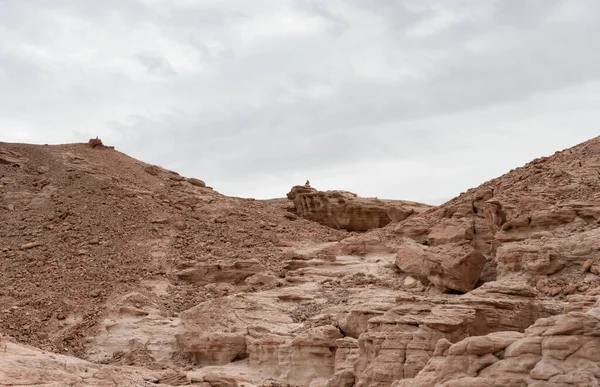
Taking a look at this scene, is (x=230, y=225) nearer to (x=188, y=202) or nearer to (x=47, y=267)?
(x=188, y=202)

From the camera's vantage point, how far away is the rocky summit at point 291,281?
19.8 metres

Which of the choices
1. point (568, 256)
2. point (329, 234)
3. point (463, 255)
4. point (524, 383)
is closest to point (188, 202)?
point (329, 234)

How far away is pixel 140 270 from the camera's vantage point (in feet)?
118

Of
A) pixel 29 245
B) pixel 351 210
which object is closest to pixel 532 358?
pixel 29 245

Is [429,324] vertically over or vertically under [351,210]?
under

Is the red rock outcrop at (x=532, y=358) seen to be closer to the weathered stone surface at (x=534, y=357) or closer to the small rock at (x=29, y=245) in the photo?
the weathered stone surface at (x=534, y=357)

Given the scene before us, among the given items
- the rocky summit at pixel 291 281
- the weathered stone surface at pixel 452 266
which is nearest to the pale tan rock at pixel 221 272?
the rocky summit at pixel 291 281

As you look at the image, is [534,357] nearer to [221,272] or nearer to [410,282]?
[410,282]

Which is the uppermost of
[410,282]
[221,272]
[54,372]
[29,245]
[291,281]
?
[29,245]

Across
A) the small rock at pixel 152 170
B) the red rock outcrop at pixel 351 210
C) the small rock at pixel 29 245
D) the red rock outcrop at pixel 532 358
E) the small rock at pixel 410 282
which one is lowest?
the red rock outcrop at pixel 532 358

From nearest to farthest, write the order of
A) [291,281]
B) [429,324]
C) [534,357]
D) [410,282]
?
[534,357]
[429,324]
[410,282]
[291,281]

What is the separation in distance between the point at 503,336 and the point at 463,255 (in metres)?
12.2

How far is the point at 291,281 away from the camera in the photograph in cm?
3325

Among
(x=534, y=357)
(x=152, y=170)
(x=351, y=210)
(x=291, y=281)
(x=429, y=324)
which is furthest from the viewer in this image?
(x=152, y=170)
